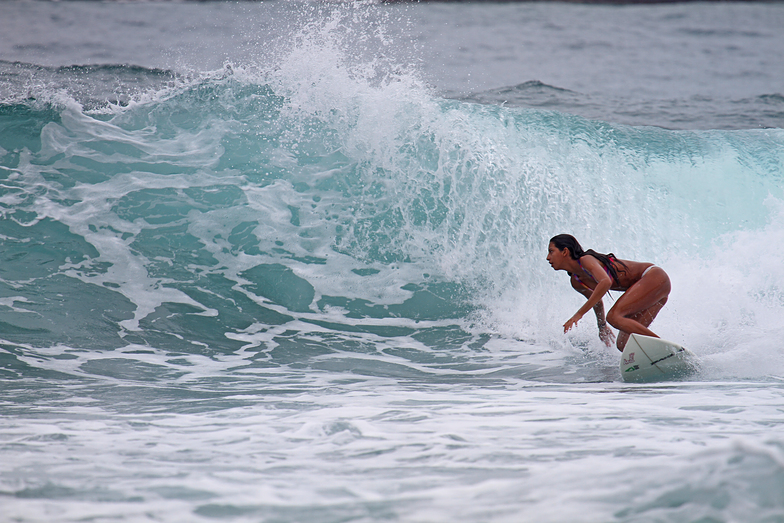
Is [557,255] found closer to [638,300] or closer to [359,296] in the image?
[638,300]

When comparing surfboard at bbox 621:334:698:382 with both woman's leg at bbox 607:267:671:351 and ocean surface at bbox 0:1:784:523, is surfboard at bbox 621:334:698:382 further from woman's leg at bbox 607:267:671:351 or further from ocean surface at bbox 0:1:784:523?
woman's leg at bbox 607:267:671:351

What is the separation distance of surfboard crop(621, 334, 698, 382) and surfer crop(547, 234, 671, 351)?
20 cm

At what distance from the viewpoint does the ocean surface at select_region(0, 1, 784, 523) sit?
270 cm

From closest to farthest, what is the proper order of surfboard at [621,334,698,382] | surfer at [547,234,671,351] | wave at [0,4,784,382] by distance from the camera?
surfboard at [621,334,698,382] < surfer at [547,234,671,351] < wave at [0,4,784,382]

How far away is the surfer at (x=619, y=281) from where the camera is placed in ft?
16.4

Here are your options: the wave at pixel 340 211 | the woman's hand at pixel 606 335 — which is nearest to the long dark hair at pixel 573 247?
the woman's hand at pixel 606 335

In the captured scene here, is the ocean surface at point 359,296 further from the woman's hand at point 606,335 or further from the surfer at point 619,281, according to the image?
the surfer at point 619,281

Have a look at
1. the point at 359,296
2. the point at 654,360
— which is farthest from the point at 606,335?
the point at 359,296

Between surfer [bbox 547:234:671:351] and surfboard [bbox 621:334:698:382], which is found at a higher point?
surfer [bbox 547:234:671:351]

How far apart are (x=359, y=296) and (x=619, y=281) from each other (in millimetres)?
2978

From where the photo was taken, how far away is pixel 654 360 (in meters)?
4.78

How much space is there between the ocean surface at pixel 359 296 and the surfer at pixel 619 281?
1.59 ft

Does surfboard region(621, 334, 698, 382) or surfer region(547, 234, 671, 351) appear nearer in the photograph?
surfboard region(621, 334, 698, 382)

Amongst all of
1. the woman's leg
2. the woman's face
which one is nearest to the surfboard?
the woman's leg
